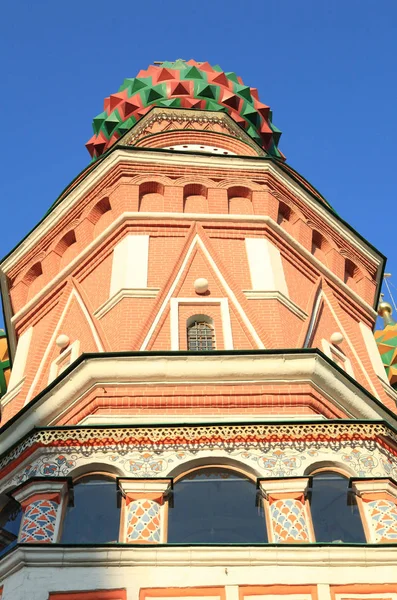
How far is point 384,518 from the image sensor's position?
8.09 m

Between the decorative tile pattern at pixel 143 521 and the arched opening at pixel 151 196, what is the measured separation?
5.17 m

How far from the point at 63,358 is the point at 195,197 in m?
2.82

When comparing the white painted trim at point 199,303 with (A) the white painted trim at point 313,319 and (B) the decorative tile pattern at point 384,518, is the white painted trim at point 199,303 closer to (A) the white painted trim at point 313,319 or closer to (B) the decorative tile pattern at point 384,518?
(A) the white painted trim at point 313,319

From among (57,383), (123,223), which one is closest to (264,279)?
(123,223)

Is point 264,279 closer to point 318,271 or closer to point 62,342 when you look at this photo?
point 318,271

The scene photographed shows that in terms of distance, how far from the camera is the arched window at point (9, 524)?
841cm

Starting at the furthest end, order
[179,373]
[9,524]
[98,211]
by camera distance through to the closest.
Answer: [98,211] → [179,373] → [9,524]

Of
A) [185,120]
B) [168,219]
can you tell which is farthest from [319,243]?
[185,120]

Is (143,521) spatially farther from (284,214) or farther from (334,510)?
(284,214)

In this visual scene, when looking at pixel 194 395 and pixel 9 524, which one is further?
pixel 194 395

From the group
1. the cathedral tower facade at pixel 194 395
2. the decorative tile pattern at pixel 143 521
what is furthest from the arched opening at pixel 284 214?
the decorative tile pattern at pixel 143 521

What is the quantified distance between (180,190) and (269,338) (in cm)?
295

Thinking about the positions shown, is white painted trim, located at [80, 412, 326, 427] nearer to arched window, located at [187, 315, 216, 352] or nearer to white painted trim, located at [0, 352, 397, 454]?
white painted trim, located at [0, 352, 397, 454]

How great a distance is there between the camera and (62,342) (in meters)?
11.4
